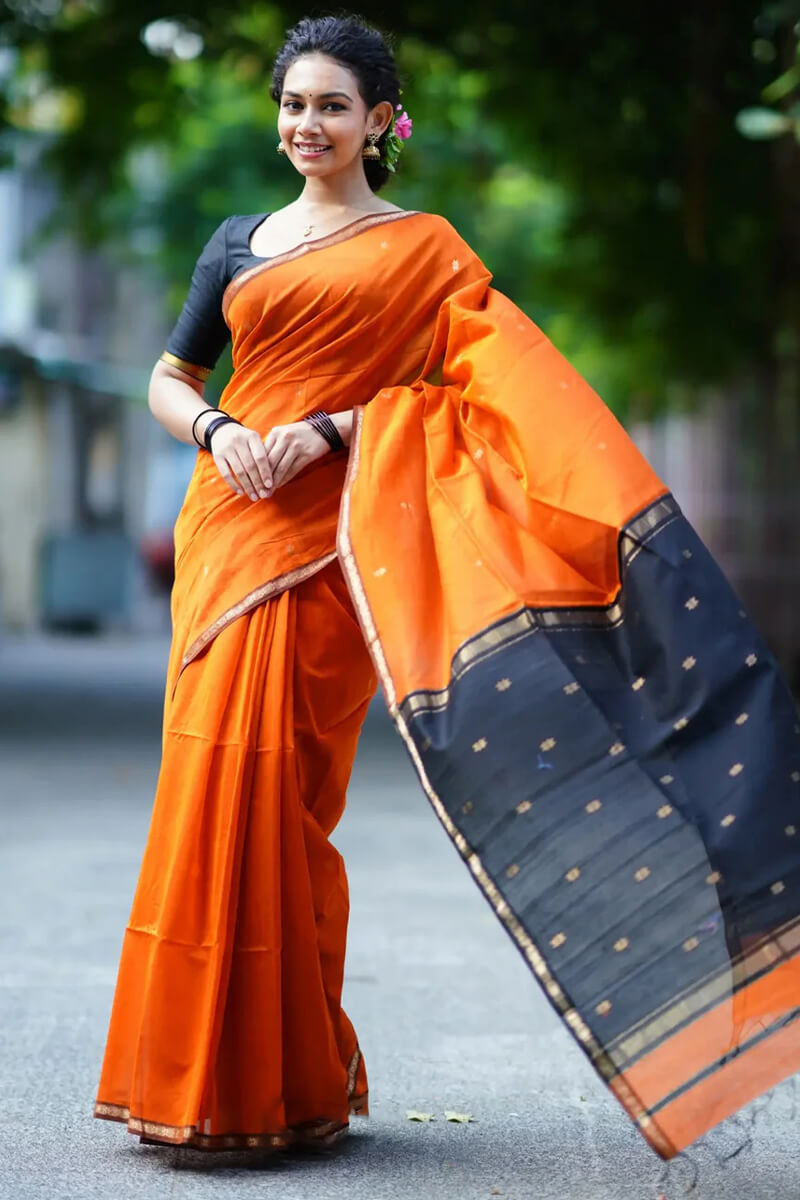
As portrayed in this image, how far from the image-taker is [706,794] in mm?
3121

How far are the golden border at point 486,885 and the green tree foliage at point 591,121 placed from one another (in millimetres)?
7715

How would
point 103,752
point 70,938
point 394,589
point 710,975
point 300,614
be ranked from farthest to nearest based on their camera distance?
1. point 103,752
2. point 70,938
3. point 300,614
4. point 394,589
5. point 710,975

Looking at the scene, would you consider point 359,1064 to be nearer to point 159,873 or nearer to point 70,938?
point 159,873

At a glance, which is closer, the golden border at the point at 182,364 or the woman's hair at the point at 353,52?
the woman's hair at the point at 353,52

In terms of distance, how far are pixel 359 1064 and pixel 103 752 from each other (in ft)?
24.5

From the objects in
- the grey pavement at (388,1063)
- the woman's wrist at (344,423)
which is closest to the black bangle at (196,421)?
the woman's wrist at (344,423)

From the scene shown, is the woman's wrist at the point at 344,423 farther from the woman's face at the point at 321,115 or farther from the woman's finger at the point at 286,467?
the woman's face at the point at 321,115

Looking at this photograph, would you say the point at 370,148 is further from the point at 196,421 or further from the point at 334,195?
the point at 196,421

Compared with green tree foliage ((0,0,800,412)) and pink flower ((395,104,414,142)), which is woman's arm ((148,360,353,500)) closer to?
pink flower ((395,104,414,142))

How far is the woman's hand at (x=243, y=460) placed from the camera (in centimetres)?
349

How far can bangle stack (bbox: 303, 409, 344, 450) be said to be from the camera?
3.53 m

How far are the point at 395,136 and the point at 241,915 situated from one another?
1.44 meters

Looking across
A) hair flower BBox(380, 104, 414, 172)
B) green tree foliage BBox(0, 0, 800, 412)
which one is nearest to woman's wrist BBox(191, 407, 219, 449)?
hair flower BBox(380, 104, 414, 172)

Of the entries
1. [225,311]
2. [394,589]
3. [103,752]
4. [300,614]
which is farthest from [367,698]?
[103,752]
